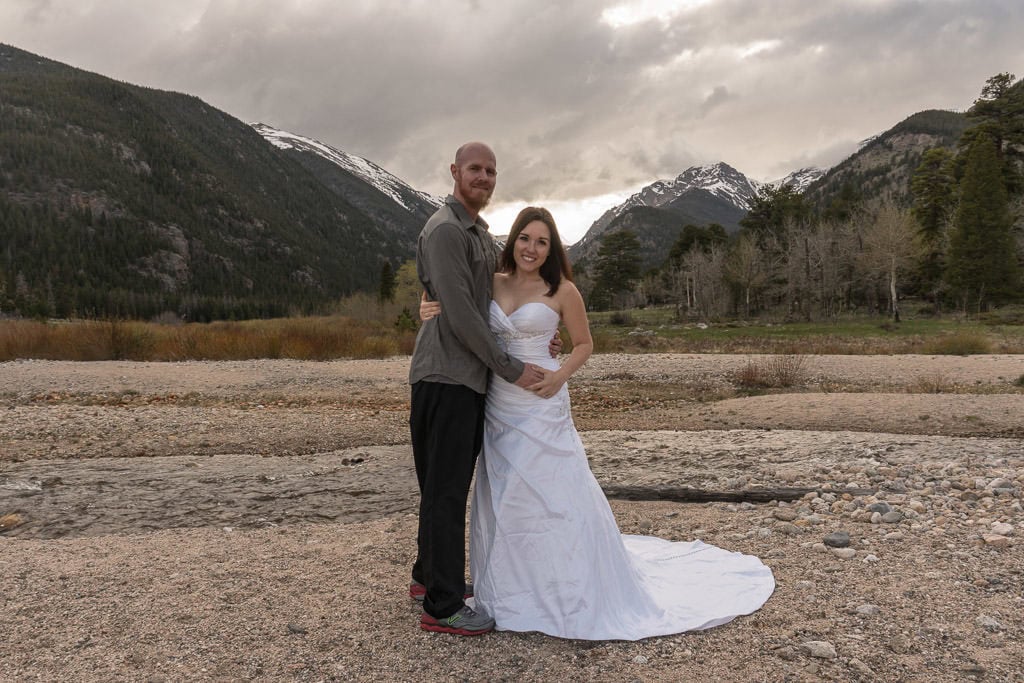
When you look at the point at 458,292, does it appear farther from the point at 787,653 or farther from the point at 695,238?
the point at 695,238

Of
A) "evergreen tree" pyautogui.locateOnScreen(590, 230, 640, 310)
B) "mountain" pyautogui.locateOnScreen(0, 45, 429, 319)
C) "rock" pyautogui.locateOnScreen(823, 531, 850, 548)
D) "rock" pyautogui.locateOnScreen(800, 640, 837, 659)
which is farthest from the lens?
"mountain" pyautogui.locateOnScreen(0, 45, 429, 319)

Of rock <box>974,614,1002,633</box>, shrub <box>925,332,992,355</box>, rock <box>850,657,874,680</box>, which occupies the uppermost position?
shrub <box>925,332,992,355</box>

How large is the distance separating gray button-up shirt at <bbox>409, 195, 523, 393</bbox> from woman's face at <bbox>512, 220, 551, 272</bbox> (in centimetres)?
18

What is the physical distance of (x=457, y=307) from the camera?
319cm

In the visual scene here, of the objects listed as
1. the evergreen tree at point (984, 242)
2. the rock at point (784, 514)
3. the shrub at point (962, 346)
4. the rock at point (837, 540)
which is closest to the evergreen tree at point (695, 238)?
the evergreen tree at point (984, 242)

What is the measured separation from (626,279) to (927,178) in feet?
125

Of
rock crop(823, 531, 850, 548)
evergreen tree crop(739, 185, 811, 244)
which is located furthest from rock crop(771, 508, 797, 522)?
evergreen tree crop(739, 185, 811, 244)

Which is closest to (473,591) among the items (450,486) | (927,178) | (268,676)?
(450,486)

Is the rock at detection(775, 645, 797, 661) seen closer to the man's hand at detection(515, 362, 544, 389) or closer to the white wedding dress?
the white wedding dress

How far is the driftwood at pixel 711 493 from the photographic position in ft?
18.6

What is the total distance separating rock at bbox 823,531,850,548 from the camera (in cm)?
443

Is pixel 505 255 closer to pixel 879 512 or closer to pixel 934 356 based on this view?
pixel 879 512

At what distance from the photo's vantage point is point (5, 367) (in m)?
18.4

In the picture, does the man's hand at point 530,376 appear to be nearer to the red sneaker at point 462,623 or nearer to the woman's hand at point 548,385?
the woman's hand at point 548,385
